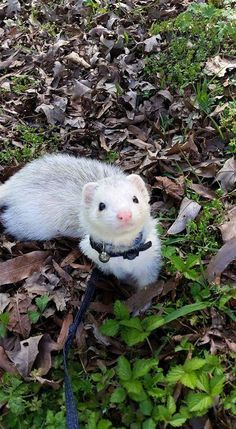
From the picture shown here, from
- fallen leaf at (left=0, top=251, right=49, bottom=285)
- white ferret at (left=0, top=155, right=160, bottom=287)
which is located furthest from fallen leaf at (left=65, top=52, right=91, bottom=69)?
fallen leaf at (left=0, top=251, right=49, bottom=285)

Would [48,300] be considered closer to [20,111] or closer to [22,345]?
[22,345]

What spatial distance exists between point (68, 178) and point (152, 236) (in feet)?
3.24

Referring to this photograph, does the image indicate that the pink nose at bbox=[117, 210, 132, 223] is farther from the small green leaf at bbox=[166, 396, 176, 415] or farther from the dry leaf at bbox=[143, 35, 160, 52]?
the dry leaf at bbox=[143, 35, 160, 52]

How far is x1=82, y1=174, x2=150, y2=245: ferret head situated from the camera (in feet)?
9.75

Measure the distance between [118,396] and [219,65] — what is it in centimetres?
337

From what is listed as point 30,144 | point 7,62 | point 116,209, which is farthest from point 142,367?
point 7,62

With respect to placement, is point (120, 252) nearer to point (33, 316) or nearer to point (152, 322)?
point (152, 322)

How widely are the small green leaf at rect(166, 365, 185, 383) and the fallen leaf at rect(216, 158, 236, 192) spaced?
170cm

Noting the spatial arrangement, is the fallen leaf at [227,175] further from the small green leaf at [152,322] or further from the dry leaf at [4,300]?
the dry leaf at [4,300]

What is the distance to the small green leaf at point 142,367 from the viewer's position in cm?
288

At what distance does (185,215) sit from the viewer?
12.9 ft

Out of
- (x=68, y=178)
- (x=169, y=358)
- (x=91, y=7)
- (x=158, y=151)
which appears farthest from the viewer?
(x=91, y=7)

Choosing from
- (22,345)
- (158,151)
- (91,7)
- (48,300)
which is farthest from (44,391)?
(91,7)

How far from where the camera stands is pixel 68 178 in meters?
4.12
